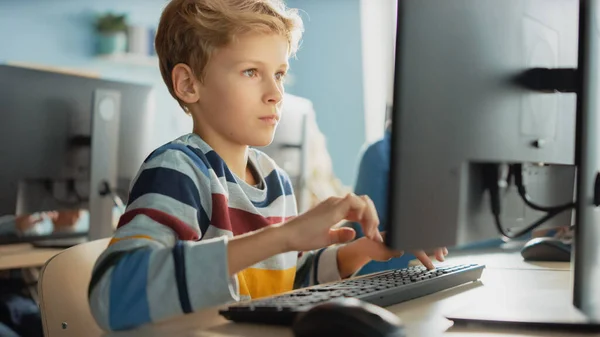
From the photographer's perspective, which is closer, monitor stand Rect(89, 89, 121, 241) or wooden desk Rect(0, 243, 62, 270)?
wooden desk Rect(0, 243, 62, 270)

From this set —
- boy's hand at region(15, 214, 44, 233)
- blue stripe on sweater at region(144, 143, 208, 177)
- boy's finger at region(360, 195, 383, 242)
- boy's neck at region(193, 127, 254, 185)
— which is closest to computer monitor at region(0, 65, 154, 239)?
boy's hand at region(15, 214, 44, 233)

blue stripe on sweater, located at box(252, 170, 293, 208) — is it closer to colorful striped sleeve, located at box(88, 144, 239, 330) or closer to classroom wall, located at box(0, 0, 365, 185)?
colorful striped sleeve, located at box(88, 144, 239, 330)

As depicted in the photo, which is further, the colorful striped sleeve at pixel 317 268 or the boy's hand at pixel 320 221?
the colorful striped sleeve at pixel 317 268

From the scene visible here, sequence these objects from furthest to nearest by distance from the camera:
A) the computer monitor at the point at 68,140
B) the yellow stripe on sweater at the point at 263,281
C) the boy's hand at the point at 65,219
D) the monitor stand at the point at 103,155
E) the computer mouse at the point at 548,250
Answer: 1. the boy's hand at the point at 65,219
2. the monitor stand at the point at 103,155
3. the computer monitor at the point at 68,140
4. the computer mouse at the point at 548,250
5. the yellow stripe on sweater at the point at 263,281

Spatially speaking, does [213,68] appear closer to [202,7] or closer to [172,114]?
[202,7]

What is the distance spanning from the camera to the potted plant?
443 centimetres

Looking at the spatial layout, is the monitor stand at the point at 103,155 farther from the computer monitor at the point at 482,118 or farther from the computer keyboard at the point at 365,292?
the computer monitor at the point at 482,118

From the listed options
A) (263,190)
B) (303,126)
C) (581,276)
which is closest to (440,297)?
(581,276)

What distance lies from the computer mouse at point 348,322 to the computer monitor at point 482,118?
3.5 inches

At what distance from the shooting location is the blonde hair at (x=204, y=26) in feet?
3.66

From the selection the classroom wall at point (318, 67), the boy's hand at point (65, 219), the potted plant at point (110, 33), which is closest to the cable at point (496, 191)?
the boy's hand at point (65, 219)

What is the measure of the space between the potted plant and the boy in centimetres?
336

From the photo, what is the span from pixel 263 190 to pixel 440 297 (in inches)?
13.9

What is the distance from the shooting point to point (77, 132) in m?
2.13
